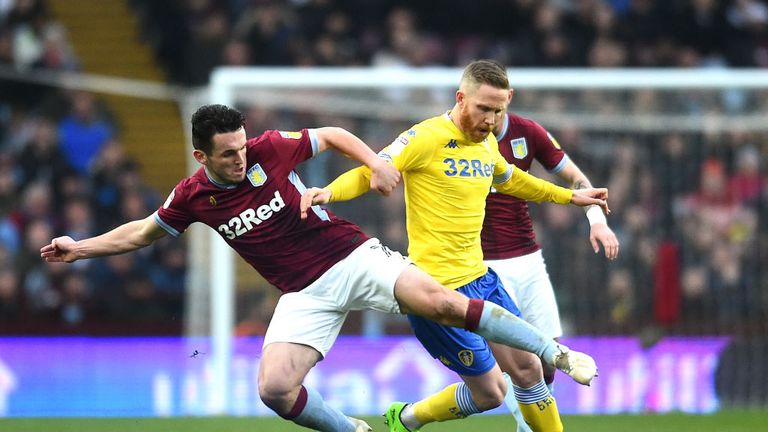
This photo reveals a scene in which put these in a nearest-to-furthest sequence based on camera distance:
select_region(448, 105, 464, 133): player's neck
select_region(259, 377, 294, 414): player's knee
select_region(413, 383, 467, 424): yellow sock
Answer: select_region(259, 377, 294, 414): player's knee
select_region(448, 105, 464, 133): player's neck
select_region(413, 383, 467, 424): yellow sock

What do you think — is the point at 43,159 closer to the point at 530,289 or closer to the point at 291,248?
the point at 530,289

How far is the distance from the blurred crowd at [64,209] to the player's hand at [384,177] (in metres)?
6.98

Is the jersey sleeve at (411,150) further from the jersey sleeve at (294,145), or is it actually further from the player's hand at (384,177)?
the jersey sleeve at (294,145)

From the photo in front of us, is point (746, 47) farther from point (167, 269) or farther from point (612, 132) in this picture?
point (167, 269)

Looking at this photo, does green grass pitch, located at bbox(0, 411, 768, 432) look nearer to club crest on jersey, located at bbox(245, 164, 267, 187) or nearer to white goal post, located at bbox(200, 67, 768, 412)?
white goal post, located at bbox(200, 67, 768, 412)

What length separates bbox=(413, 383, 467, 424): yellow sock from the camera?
7504 millimetres

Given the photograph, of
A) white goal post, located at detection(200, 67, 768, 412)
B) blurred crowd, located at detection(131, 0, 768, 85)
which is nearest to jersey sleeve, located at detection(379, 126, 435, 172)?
white goal post, located at detection(200, 67, 768, 412)

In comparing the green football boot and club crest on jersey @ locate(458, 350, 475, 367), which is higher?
club crest on jersey @ locate(458, 350, 475, 367)

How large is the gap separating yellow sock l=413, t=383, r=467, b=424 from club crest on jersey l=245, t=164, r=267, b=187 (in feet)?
5.56

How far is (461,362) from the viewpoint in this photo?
712cm

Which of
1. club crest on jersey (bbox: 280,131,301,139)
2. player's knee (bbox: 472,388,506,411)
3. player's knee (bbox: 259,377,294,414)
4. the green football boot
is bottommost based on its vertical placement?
the green football boot

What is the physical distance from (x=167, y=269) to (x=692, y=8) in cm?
742

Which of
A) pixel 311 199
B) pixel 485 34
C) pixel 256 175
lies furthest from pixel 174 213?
pixel 485 34

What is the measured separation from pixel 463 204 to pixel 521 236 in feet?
4.34
